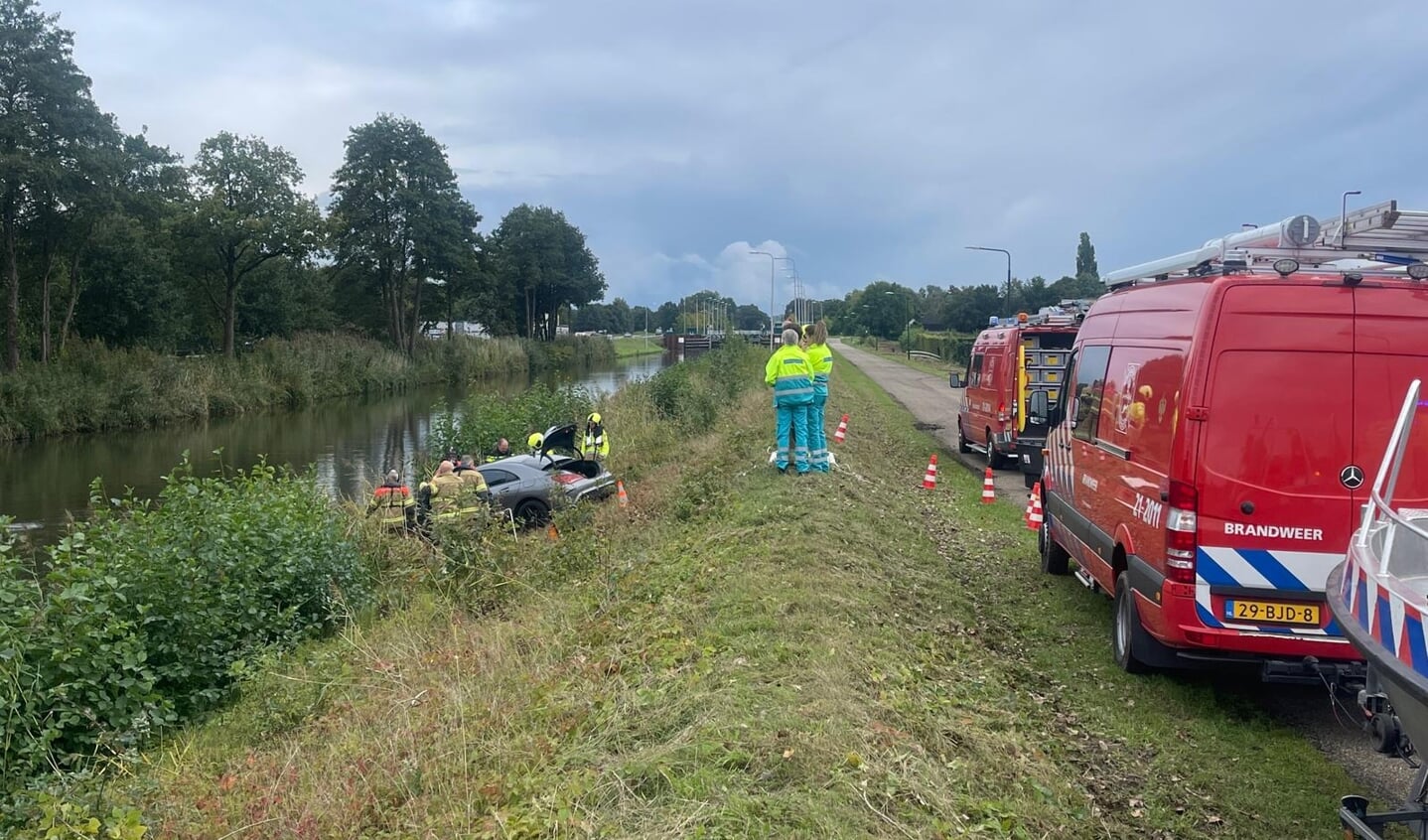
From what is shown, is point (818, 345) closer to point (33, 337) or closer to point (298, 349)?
point (33, 337)

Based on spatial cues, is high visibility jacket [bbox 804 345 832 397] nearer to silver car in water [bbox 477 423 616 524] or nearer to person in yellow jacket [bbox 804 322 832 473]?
person in yellow jacket [bbox 804 322 832 473]

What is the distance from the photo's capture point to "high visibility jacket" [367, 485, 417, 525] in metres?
13.5

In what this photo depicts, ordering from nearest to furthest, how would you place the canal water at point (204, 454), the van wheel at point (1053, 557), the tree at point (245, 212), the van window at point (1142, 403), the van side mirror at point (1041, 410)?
the van window at point (1142, 403), the van wheel at point (1053, 557), the van side mirror at point (1041, 410), the canal water at point (204, 454), the tree at point (245, 212)

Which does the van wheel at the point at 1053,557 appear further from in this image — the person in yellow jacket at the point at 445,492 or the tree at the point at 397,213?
the tree at the point at 397,213

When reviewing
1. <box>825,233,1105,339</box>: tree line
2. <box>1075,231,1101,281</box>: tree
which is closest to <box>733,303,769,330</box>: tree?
<box>825,233,1105,339</box>: tree line

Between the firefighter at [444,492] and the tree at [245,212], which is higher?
the tree at [245,212]

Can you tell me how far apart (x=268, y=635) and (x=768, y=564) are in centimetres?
573

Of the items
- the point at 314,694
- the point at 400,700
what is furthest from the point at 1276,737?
the point at 314,694

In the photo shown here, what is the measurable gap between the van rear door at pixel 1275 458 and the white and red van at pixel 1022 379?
970 centimetres

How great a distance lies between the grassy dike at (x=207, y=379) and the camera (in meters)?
32.0

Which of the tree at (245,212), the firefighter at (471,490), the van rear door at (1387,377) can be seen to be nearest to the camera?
the van rear door at (1387,377)

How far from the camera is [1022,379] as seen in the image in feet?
51.0

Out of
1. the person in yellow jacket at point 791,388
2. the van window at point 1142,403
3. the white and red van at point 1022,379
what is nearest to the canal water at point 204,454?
the person in yellow jacket at point 791,388

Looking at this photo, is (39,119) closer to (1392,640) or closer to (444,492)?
(444,492)
